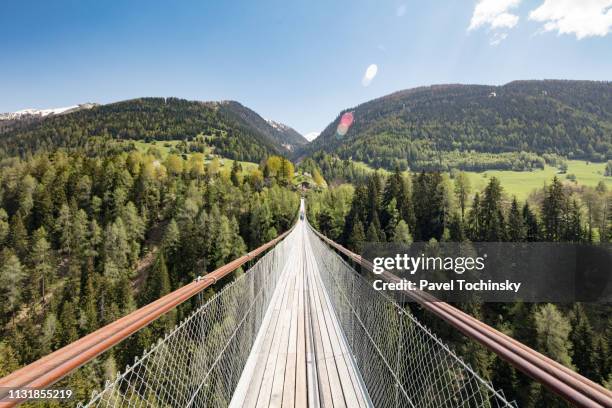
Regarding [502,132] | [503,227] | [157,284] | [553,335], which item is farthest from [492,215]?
[502,132]

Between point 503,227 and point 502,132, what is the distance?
139345mm

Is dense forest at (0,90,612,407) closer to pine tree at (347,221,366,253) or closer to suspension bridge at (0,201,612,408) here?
pine tree at (347,221,366,253)

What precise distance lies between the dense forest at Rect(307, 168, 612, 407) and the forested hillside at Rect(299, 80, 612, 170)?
7662 cm

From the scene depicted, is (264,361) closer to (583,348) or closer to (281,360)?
(281,360)

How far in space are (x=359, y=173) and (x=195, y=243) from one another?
72407 mm

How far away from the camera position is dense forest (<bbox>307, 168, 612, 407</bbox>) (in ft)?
82.3

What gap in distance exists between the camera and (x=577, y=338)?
2706cm

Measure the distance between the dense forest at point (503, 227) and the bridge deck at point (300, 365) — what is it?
1354 centimetres

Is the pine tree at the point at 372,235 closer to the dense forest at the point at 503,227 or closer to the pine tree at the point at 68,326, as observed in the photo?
the dense forest at the point at 503,227

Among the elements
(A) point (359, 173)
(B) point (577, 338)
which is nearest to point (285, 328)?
(B) point (577, 338)

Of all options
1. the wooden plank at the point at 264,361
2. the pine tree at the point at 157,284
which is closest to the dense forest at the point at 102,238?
the pine tree at the point at 157,284

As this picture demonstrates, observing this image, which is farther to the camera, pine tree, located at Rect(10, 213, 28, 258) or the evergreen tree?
the evergreen tree

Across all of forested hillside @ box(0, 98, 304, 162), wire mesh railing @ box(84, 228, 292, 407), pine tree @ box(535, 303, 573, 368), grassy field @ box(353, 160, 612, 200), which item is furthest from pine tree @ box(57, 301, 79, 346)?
→ forested hillside @ box(0, 98, 304, 162)

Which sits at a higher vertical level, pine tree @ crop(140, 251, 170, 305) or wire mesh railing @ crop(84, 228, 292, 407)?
wire mesh railing @ crop(84, 228, 292, 407)
